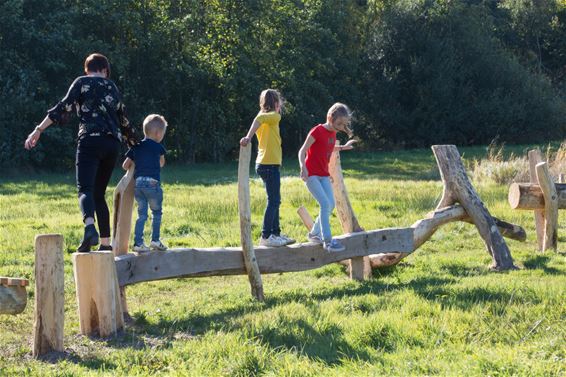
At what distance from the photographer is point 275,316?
8336 mm

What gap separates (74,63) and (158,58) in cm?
365

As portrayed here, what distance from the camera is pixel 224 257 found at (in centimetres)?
938

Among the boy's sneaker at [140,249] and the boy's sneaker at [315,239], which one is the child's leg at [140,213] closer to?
the boy's sneaker at [140,249]

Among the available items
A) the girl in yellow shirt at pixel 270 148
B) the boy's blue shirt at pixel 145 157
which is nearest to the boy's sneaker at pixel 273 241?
the girl in yellow shirt at pixel 270 148

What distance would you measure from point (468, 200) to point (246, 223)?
389 centimetres

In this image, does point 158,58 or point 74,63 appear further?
point 158,58

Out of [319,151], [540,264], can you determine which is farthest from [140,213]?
[540,264]

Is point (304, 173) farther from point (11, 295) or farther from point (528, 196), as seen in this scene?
point (528, 196)

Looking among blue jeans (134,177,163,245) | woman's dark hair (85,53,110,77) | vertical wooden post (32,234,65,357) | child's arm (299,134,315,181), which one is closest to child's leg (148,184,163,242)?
blue jeans (134,177,163,245)

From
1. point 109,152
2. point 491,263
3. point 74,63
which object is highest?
point 74,63

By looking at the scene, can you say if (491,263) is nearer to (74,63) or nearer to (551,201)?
(551,201)

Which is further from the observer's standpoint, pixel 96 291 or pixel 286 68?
pixel 286 68

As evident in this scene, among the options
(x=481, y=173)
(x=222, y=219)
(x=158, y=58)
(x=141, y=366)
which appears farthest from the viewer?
(x=158, y=58)

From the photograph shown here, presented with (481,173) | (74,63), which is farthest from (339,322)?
(74,63)
